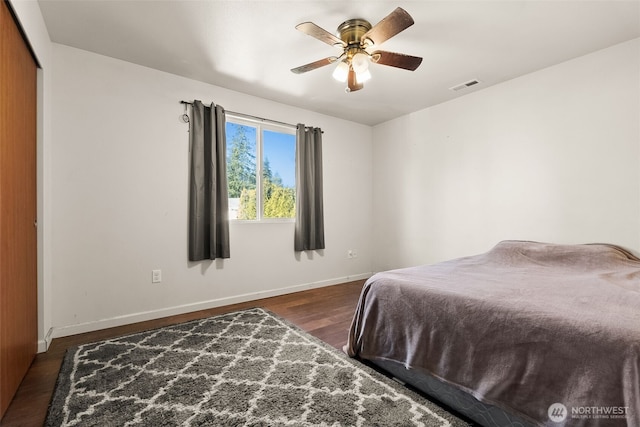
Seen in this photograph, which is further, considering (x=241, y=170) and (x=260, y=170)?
(x=260, y=170)

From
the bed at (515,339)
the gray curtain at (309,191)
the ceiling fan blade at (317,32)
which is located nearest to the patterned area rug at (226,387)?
the bed at (515,339)

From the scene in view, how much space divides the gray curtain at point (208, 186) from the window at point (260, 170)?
24cm

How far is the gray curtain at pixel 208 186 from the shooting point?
3.02 meters

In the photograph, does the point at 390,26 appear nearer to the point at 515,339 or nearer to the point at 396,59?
the point at 396,59

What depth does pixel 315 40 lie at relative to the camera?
2.38 metres

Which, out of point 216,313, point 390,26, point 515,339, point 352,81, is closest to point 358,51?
point 352,81

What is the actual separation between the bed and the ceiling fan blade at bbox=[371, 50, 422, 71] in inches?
60.3

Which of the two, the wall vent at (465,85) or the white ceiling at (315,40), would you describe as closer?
the white ceiling at (315,40)

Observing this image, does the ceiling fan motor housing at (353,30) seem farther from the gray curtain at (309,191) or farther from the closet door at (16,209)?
the closet door at (16,209)

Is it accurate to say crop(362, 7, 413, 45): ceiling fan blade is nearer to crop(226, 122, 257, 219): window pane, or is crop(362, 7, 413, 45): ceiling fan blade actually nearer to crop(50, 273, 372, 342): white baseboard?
crop(226, 122, 257, 219): window pane

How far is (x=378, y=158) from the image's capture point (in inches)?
182

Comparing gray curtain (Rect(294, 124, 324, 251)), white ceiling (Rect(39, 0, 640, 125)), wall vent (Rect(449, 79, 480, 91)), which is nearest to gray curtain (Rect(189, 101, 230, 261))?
white ceiling (Rect(39, 0, 640, 125))

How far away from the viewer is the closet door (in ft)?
4.94

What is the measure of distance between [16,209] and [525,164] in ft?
13.4
